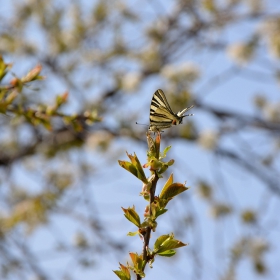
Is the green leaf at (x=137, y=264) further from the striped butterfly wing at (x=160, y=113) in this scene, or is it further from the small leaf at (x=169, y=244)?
the striped butterfly wing at (x=160, y=113)

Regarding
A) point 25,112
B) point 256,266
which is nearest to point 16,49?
point 256,266

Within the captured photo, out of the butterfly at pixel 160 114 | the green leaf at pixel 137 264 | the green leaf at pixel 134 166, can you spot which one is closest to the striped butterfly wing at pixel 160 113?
the butterfly at pixel 160 114

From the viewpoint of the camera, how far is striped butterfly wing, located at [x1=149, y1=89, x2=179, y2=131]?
77 centimetres

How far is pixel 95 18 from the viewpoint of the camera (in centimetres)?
454

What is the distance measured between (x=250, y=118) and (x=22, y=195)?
2382 mm

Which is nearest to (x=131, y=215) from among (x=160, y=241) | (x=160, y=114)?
(x=160, y=241)

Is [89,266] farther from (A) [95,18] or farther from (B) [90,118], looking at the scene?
(B) [90,118]

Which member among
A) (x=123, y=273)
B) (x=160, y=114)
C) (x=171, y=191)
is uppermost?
(x=160, y=114)

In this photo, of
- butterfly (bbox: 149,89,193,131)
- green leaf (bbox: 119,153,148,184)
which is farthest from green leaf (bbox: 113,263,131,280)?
butterfly (bbox: 149,89,193,131)

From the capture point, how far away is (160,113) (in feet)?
2.57

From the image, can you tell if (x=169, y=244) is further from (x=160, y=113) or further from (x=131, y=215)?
(x=160, y=113)

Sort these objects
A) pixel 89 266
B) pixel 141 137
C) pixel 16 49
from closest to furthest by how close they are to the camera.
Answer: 1. pixel 141 137
2. pixel 89 266
3. pixel 16 49

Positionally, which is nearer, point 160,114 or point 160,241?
point 160,241

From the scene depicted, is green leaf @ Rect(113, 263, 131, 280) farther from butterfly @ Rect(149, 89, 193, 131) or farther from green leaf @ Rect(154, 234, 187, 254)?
butterfly @ Rect(149, 89, 193, 131)
